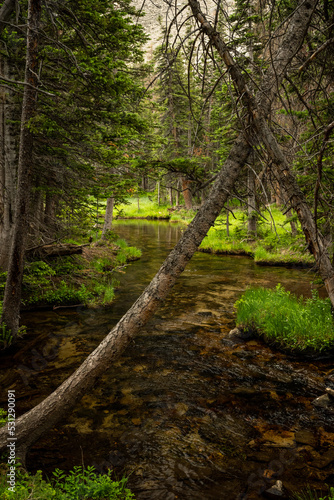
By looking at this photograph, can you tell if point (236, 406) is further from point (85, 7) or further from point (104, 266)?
point (104, 266)

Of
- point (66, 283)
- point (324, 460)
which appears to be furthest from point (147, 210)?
point (324, 460)

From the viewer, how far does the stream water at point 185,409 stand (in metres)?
3.76

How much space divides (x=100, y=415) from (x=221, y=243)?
55.1ft

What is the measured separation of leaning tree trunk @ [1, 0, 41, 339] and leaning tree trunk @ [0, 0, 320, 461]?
10.6ft

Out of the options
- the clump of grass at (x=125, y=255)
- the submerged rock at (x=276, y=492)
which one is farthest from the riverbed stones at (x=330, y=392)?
the clump of grass at (x=125, y=255)

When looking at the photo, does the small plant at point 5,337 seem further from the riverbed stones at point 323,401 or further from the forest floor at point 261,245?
the forest floor at point 261,245

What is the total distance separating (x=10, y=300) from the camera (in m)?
6.30

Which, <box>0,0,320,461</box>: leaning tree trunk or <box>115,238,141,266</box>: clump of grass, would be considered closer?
<box>0,0,320,461</box>: leaning tree trunk

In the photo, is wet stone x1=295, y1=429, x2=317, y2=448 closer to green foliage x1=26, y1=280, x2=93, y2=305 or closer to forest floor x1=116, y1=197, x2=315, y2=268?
green foliage x1=26, y1=280, x2=93, y2=305

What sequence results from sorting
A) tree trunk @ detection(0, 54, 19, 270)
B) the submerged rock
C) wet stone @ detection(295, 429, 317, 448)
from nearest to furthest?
1. the submerged rock
2. wet stone @ detection(295, 429, 317, 448)
3. tree trunk @ detection(0, 54, 19, 270)

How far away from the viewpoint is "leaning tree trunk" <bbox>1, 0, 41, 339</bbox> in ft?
18.2

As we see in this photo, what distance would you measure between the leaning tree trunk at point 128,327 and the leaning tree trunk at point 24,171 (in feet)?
10.6

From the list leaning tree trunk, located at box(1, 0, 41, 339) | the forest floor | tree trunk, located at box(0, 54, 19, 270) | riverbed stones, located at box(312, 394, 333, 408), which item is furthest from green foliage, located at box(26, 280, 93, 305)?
riverbed stones, located at box(312, 394, 333, 408)

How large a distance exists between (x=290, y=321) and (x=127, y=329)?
195 inches
